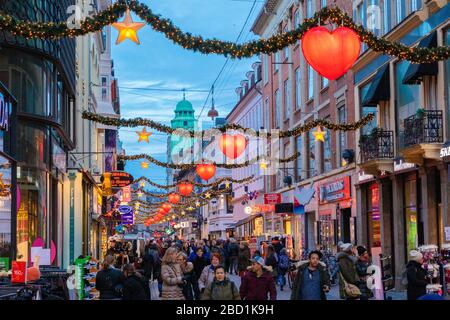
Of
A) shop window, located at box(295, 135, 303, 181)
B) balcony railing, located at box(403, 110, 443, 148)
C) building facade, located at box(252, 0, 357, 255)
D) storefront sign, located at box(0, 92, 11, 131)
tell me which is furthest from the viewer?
shop window, located at box(295, 135, 303, 181)

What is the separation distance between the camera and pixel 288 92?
47406 millimetres

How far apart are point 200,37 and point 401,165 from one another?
13.4 meters

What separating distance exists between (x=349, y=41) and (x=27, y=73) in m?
12.0

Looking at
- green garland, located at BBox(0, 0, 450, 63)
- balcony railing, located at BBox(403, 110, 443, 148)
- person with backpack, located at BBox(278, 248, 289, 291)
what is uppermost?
green garland, located at BBox(0, 0, 450, 63)

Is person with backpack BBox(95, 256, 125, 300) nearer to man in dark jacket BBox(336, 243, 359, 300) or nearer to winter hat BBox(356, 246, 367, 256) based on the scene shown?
man in dark jacket BBox(336, 243, 359, 300)

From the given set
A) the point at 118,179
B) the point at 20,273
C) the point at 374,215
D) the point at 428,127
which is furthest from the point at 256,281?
the point at 118,179

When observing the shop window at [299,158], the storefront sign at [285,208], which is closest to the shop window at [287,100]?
the shop window at [299,158]

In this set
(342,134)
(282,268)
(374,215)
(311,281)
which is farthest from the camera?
(342,134)

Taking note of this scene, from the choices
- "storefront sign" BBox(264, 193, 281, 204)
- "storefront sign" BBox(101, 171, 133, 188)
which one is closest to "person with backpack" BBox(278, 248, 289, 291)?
"storefront sign" BBox(264, 193, 281, 204)

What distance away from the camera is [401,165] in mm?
26719

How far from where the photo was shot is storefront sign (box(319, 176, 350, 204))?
3428 cm

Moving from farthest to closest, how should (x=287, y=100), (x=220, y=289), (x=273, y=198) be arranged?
1. (x=287, y=100)
2. (x=273, y=198)
3. (x=220, y=289)

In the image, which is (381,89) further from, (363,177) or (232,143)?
(232,143)

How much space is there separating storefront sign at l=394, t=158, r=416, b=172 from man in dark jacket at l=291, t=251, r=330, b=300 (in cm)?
1278
